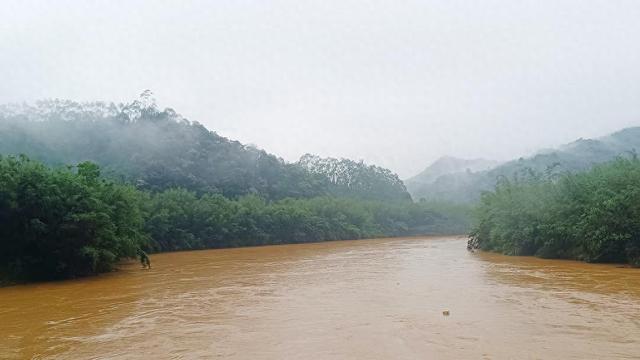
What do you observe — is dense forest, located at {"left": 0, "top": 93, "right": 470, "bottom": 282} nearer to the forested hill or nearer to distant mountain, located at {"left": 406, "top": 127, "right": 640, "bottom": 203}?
the forested hill

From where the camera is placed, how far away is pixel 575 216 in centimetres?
2033

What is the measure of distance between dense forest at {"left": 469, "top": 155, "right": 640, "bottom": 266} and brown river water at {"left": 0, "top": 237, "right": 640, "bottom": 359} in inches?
61.0

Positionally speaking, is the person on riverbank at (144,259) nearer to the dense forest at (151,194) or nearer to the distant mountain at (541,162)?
the dense forest at (151,194)

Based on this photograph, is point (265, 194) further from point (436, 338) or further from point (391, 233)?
point (436, 338)

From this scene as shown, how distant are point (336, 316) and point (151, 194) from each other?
129ft

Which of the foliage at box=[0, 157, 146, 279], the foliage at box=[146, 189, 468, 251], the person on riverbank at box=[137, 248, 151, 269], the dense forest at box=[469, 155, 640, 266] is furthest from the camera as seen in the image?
the foliage at box=[146, 189, 468, 251]

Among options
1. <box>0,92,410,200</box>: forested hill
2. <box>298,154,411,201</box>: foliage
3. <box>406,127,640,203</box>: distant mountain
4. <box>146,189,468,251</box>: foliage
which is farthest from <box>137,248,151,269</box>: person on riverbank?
<box>406,127,640,203</box>: distant mountain

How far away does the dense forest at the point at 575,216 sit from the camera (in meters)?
18.2

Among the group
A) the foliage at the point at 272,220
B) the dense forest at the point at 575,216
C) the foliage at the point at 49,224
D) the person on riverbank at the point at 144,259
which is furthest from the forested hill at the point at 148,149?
the dense forest at the point at 575,216

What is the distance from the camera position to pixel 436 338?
8.11m

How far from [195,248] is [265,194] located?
2345 cm

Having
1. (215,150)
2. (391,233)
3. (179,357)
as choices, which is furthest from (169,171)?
(179,357)

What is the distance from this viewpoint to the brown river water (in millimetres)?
7598

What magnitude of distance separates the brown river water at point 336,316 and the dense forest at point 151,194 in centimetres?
181
